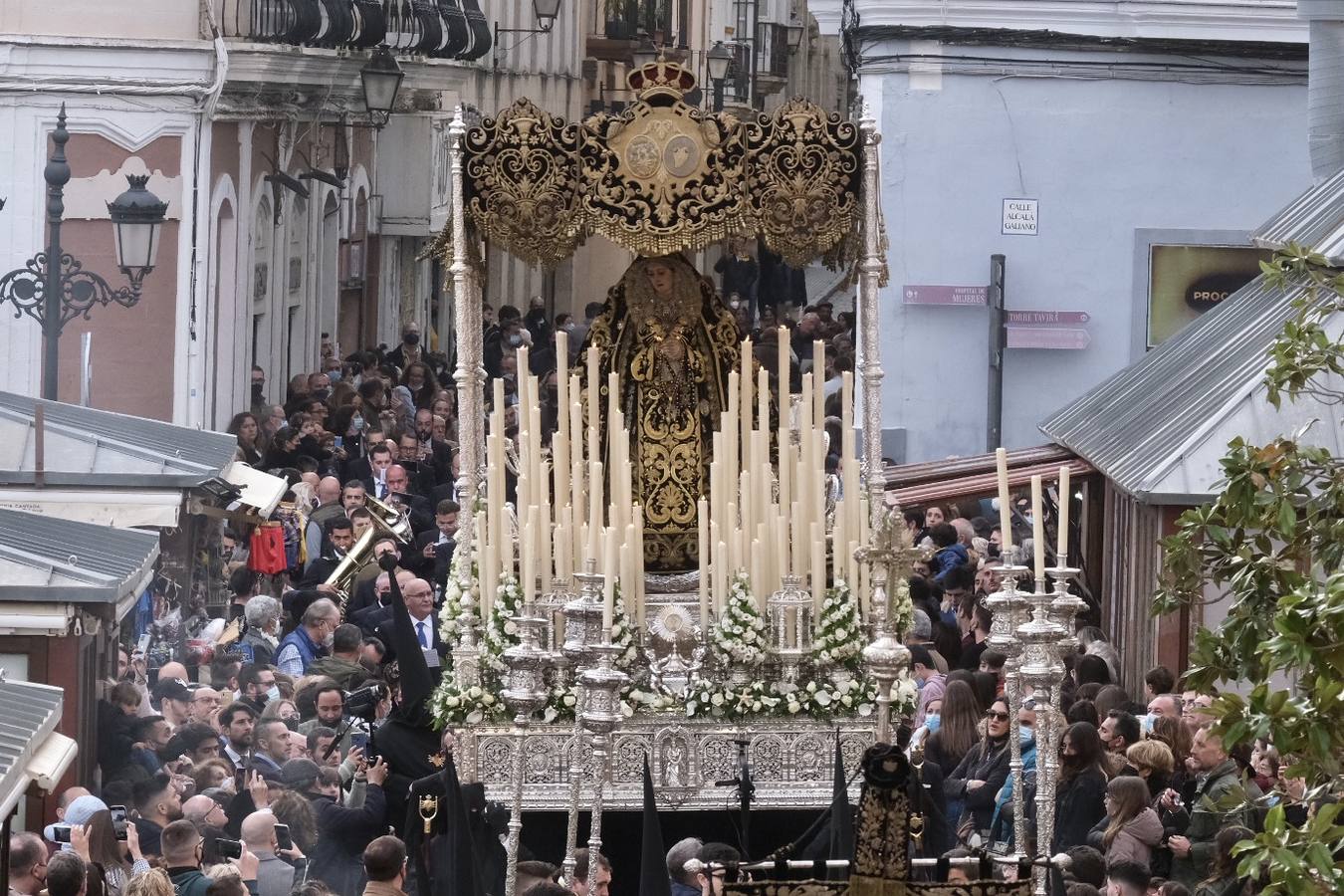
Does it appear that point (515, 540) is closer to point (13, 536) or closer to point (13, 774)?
point (13, 536)

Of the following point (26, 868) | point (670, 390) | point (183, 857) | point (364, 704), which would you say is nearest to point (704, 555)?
point (670, 390)

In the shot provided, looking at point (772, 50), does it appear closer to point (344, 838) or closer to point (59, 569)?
point (59, 569)

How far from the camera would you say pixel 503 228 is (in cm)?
1266

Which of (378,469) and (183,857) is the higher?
(378,469)

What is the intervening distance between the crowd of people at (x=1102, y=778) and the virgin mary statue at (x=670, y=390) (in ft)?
4.18

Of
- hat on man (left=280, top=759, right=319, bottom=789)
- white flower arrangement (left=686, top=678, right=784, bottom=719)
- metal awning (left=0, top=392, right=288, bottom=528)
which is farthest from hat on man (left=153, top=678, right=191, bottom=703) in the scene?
white flower arrangement (left=686, top=678, right=784, bottom=719)

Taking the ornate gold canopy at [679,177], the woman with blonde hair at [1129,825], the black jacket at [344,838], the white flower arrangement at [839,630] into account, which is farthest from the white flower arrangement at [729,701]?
the woman with blonde hair at [1129,825]

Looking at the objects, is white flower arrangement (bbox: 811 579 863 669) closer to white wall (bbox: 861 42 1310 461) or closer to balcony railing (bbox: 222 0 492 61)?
white wall (bbox: 861 42 1310 461)

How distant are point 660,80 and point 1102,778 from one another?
3.49 m

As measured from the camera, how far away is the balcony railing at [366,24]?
923 inches

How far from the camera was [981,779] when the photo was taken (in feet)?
37.9

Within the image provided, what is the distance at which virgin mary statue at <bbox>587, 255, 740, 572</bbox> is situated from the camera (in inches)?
511

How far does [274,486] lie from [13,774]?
8085 mm

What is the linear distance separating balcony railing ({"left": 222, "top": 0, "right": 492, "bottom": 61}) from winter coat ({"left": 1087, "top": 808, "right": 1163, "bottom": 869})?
14184mm
